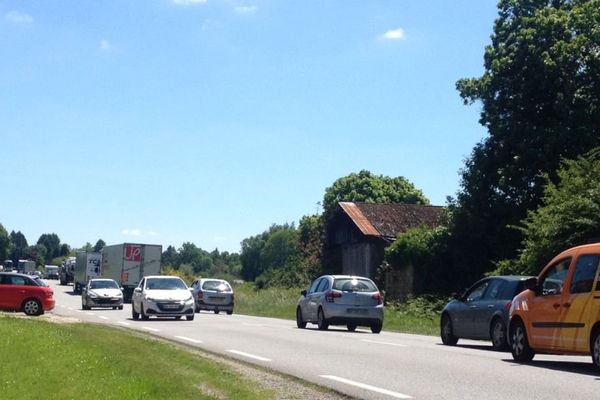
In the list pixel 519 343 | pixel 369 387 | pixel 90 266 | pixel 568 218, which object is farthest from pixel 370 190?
pixel 369 387

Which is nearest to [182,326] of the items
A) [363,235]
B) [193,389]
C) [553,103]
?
[193,389]

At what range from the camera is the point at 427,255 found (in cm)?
4553

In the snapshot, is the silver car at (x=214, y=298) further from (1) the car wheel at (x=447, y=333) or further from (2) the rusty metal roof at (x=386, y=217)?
(1) the car wheel at (x=447, y=333)

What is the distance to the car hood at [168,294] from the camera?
1239 inches

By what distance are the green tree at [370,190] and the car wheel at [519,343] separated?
266ft

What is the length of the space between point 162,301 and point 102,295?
12708 mm

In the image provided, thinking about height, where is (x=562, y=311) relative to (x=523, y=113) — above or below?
below

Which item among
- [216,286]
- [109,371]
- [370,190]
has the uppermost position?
[370,190]

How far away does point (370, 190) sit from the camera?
99125 mm

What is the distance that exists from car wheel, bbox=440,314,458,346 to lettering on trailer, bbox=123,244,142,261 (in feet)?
124

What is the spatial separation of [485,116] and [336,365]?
29818 millimetres

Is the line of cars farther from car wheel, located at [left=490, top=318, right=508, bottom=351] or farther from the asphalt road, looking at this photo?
the asphalt road

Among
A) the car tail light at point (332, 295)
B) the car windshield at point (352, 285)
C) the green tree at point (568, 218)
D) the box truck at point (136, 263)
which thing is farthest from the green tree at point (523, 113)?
the box truck at point (136, 263)

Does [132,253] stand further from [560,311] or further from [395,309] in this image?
[560,311]
